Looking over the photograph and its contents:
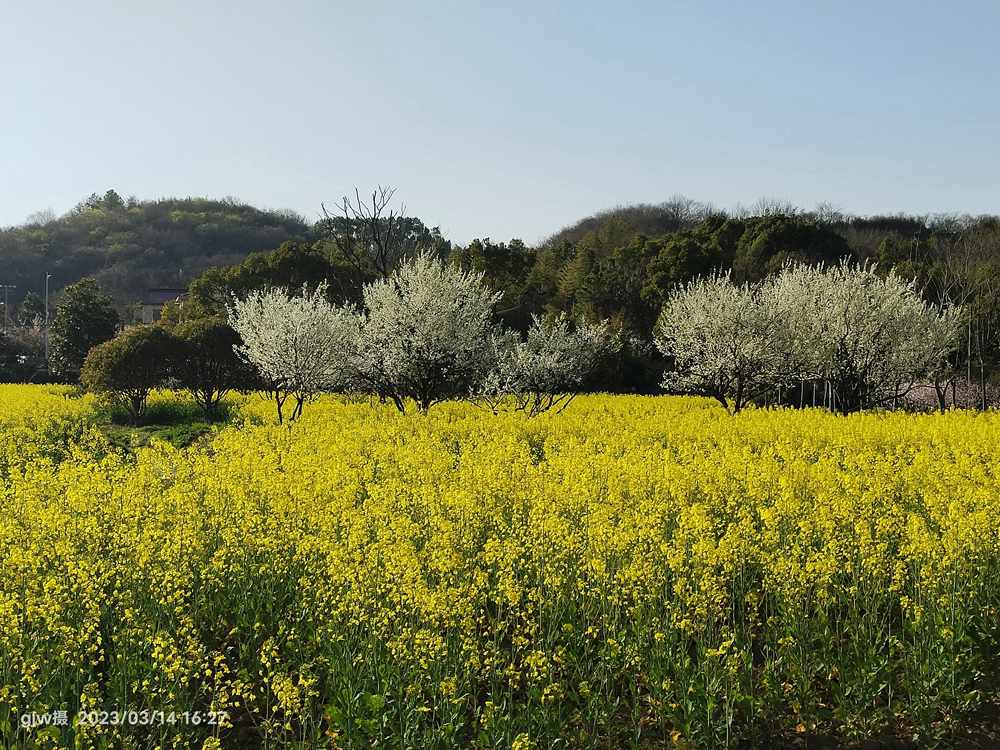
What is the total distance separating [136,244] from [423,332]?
11591 centimetres

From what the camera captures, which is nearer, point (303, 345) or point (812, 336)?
point (303, 345)

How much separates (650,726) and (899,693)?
2059 mm

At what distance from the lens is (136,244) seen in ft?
410

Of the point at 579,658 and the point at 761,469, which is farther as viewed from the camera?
the point at 761,469

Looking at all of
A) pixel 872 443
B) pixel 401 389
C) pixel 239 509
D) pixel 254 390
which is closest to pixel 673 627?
pixel 239 509

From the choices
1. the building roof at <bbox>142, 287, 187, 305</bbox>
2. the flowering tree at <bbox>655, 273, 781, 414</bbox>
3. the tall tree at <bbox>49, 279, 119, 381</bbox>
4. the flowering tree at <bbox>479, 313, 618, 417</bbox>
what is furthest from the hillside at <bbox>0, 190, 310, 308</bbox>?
the flowering tree at <bbox>655, 273, 781, 414</bbox>

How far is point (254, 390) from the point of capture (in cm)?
3894

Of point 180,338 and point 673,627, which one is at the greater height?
point 180,338

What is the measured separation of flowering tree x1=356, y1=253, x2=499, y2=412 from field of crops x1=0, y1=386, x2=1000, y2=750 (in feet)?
40.8

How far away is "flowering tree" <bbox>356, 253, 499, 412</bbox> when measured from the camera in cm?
2283

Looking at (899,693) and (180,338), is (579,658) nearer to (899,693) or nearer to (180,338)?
(899,693)

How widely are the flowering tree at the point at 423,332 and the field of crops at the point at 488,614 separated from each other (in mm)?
12444

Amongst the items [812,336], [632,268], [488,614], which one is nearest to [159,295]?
[632,268]

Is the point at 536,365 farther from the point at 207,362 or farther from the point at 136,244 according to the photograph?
the point at 136,244
